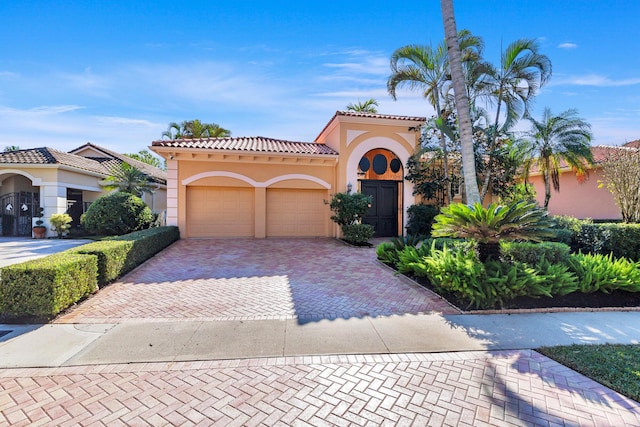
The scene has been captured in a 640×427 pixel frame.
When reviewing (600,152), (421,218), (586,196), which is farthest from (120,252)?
(600,152)

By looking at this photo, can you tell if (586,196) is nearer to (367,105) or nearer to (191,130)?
(367,105)

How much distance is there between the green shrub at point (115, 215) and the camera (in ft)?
47.5

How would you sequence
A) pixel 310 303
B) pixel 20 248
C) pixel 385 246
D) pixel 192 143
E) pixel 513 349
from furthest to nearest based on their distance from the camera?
pixel 192 143 < pixel 20 248 < pixel 385 246 < pixel 310 303 < pixel 513 349

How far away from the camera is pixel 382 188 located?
15125mm

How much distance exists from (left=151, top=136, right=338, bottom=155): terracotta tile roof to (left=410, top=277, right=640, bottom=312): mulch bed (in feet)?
32.8

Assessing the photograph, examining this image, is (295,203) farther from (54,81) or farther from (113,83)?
(54,81)

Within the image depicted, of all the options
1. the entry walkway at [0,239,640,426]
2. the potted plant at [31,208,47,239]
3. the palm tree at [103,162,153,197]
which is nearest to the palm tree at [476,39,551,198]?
the entry walkway at [0,239,640,426]

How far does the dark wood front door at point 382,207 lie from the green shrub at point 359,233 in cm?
239

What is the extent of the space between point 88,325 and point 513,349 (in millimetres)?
6439

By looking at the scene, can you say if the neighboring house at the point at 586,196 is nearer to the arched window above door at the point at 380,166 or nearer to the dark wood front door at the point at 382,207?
the arched window above door at the point at 380,166

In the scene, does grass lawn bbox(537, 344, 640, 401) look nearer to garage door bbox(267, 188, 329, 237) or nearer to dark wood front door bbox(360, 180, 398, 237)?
dark wood front door bbox(360, 180, 398, 237)

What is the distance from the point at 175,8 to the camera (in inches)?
331

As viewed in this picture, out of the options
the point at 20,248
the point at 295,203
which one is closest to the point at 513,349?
the point at 295,203

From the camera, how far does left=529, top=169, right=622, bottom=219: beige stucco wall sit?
Answer: 1501cm
